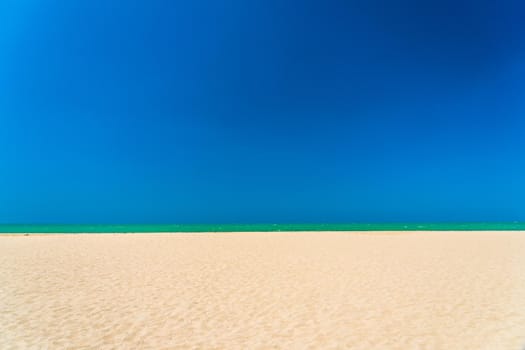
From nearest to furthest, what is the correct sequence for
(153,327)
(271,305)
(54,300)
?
(153,327) < (271,305) < (54,300)

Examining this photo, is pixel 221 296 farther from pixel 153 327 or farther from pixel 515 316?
pixel 515 316

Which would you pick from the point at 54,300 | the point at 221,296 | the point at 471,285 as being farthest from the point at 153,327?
the point at 471,285

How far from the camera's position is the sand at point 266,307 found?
16.1ft

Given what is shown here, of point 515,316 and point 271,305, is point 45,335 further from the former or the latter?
point 515,316

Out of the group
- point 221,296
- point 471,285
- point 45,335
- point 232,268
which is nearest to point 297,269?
point 232,268

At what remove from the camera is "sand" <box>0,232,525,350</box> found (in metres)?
4.92

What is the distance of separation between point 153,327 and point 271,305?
8.76 ft

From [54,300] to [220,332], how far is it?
5.01 meters

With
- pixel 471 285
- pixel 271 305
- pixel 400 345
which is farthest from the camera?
pixel 471 285

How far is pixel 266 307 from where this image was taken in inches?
263

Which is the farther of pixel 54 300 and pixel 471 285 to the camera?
pixel 471 285

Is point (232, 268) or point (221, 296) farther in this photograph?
point (232, 268)

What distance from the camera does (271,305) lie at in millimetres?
6809

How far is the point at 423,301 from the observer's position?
7.02 metres
